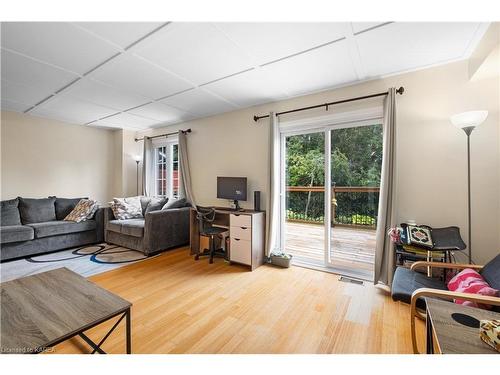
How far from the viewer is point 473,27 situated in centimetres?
166

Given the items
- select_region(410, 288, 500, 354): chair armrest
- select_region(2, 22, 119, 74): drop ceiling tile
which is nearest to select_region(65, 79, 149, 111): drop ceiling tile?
select_region(2, 22, 119, 74): drop ceiling tile

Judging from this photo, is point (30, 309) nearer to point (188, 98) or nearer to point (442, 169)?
A: point (188, 98)

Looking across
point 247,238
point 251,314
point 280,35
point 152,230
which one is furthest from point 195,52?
point 152,230

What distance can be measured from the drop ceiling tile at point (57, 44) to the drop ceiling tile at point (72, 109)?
4.10 feet

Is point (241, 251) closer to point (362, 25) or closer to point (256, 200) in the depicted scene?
point (256, 200)

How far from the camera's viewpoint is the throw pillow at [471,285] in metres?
1.39

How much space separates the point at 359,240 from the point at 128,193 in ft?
16.2

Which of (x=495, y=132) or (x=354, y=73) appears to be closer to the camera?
(x=495, y=132)

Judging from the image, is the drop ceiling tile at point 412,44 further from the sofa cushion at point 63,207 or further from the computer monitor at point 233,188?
the sofa cushion at point 63,207

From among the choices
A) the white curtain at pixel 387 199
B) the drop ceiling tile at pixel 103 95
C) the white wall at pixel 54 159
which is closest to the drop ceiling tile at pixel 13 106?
the white wall at pixel 54 159

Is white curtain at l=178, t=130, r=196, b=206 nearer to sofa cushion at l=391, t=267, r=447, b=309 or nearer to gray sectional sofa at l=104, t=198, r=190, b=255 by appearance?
gray sectional sofa at l=104, t=198, r=190, b=255

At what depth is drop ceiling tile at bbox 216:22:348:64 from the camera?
5.41ft

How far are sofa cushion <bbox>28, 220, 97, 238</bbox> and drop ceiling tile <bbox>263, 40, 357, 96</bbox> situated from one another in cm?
390
